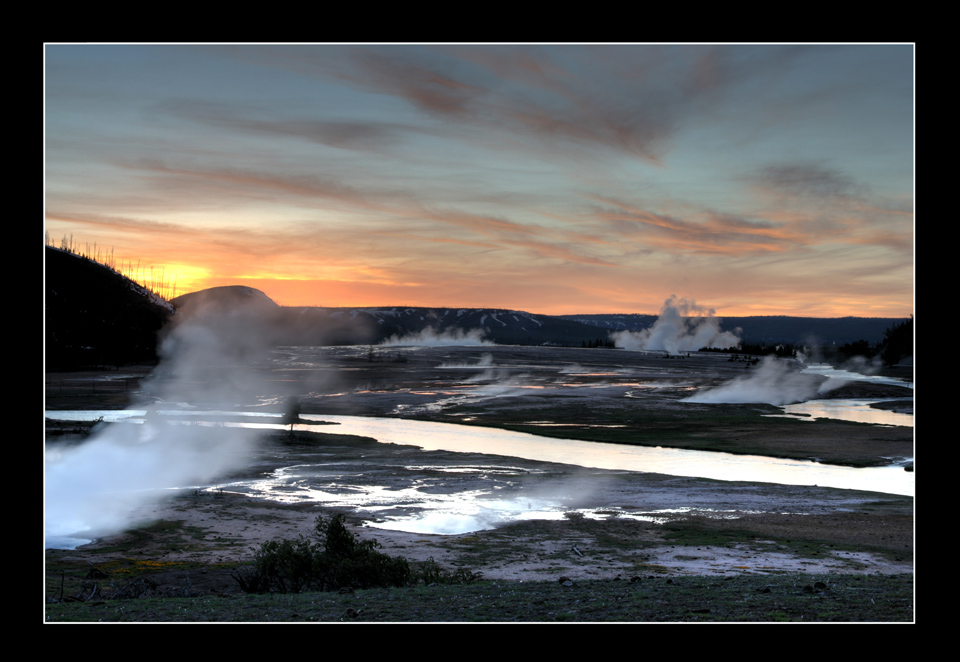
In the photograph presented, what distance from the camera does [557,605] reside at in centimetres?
1138

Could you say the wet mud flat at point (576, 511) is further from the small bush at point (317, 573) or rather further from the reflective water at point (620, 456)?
the reflective water at point (620, 456)

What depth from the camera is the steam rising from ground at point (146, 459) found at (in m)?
25.2

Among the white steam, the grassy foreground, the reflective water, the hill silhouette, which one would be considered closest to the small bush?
the grassy foreground

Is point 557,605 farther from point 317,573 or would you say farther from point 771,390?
point 771,390

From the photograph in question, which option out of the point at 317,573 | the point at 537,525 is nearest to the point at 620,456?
the point at 537,525

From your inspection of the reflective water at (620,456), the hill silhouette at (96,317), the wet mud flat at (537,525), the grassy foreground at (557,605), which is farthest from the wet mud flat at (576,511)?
the hill silhouette at (96,317)

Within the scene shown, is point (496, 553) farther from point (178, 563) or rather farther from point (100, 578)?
point (100, 578)

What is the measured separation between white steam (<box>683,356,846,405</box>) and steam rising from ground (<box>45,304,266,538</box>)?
5023cm

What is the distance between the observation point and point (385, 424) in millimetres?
59125

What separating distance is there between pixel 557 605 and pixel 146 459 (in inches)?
1305

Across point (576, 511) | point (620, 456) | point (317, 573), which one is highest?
point (317, 573)

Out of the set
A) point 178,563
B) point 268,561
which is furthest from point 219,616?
point 178,563

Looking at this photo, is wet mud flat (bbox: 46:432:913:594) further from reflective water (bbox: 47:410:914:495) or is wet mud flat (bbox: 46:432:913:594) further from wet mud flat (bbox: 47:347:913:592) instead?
reflective water (bbox: 47:410:914:495)

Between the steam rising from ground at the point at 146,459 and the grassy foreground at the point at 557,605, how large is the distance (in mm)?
12730
